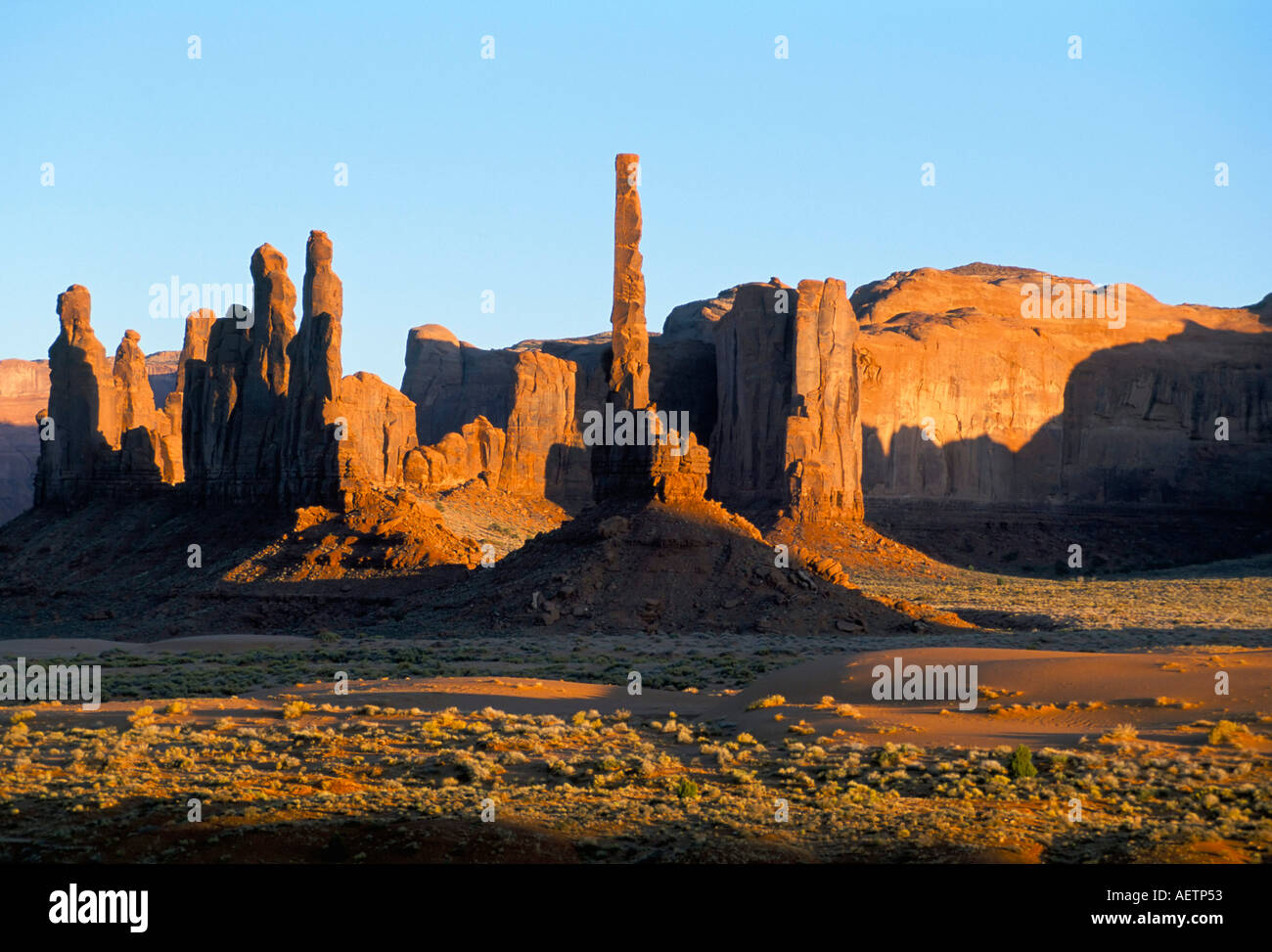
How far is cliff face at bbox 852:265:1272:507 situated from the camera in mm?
82000

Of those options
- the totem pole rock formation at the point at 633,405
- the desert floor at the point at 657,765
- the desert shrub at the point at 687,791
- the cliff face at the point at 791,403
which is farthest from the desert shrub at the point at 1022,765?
the cliff face at the point at 791,403

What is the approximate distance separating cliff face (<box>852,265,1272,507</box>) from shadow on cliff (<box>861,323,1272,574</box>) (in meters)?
0.09

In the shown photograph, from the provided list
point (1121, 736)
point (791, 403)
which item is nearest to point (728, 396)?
point (791, 403)

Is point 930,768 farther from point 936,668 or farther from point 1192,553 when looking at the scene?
point 1192,553

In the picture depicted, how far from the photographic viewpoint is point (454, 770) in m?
18.5

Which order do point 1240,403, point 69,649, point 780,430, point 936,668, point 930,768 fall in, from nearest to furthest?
1. point 930,768
2. point 936,668
3. point 69,649
4. point 780,430
5. point 1240,403

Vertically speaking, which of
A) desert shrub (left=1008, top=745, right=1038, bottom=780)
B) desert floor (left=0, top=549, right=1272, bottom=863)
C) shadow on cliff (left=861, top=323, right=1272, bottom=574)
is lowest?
desert floor (left=0, top=549, right=1272, bottom=863)

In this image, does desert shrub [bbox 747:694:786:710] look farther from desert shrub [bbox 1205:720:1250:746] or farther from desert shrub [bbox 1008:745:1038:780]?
desert shrub [bbox 1205:720:1250:746]

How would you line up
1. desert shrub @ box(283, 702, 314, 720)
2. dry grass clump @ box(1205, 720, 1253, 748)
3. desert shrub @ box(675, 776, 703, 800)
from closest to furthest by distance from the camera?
desert shrub @ box(675, 776, 703, 800) < dry grass clump @ box(1205, 720, 1253, 748) < desert shrub @ box(283, 702, 314, 720)

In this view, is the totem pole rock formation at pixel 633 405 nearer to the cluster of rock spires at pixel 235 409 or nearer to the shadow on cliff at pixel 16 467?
the cluster of rock spires at pixel 235 409

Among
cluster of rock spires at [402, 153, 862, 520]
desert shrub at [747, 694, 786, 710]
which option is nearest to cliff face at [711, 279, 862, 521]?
cluster of rock spires at [402, 153, 862, 520]

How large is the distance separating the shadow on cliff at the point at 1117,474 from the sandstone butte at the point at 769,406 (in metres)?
0.16
